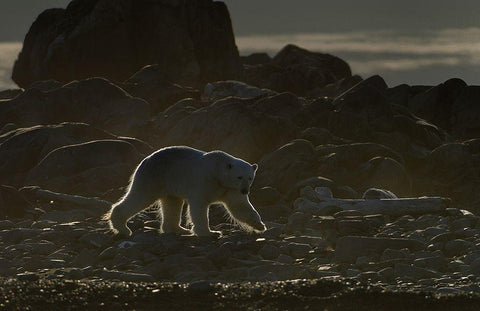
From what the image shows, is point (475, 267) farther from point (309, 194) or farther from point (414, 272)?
point (309, 194)

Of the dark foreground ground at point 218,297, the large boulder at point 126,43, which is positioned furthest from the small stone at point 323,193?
the large boulder at point 126,43

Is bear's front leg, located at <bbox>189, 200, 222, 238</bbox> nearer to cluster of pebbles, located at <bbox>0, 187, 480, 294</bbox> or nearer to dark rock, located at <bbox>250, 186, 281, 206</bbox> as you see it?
cluster of pebbles, located at <bbox>0, 187, 480, 294</bbox>

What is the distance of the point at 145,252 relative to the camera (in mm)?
19406

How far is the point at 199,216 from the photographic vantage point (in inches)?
795

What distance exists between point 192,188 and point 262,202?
6741 millimetres

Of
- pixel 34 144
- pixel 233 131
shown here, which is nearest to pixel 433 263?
pixel 233 131

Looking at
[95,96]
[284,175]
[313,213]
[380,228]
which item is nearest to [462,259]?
[380,228]

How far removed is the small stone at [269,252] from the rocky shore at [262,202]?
0.08 feet

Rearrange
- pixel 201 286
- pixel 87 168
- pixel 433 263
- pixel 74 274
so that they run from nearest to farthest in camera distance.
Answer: pixel 201 286 → pixel 433 263 → pixel 74 274 → pixel 87 168

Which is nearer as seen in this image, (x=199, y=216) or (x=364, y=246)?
(x=364, y=246)

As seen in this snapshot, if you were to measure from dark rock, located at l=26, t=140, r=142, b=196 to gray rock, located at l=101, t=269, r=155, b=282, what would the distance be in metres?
10.8

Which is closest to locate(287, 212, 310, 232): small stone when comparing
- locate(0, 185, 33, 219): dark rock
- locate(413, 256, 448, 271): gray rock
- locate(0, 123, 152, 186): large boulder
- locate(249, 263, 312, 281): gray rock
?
locate(249, 263, 312, 281): gray rock

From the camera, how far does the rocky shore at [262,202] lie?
1691cm

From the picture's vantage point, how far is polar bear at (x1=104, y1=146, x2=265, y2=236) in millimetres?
20094
